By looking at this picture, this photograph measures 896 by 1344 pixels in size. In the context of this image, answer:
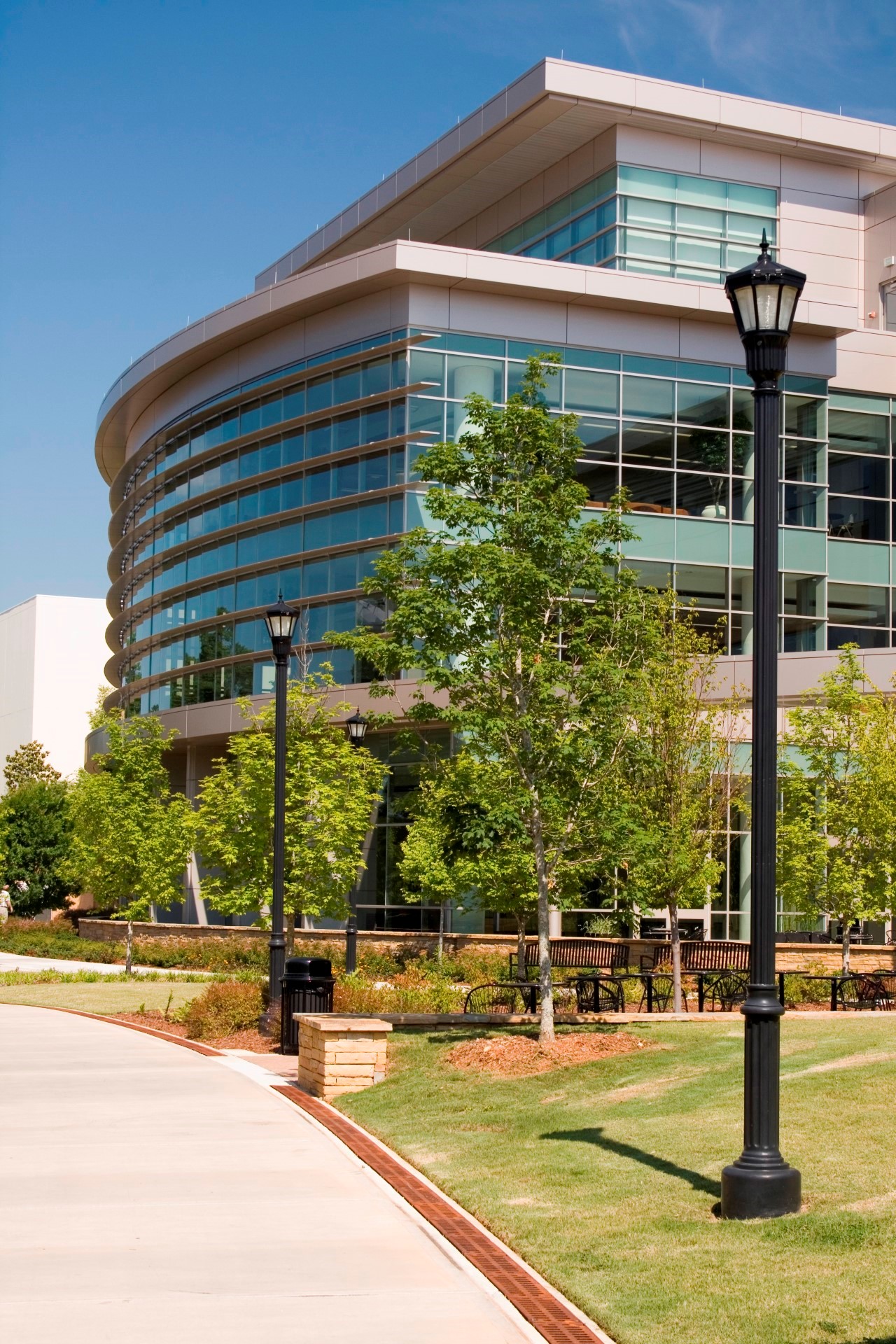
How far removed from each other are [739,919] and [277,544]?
15811 mm

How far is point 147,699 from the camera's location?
49.5 m

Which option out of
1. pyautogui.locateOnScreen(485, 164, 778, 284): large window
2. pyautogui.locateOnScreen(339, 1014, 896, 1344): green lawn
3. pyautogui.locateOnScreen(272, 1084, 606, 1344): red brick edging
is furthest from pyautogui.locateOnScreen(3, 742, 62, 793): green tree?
pyautogui.locateOnScreen(272, 1084, 606, 1344): red brick edging

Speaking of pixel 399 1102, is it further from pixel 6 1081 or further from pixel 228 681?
pixel 228 681

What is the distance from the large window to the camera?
4062 centimetres

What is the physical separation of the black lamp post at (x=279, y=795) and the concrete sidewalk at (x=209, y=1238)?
5.28 m

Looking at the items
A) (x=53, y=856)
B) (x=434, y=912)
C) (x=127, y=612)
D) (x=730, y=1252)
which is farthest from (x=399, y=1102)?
(x=53, y=856)

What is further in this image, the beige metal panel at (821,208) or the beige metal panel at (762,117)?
the beige metal panel at (821,208)

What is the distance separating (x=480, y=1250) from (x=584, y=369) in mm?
32523

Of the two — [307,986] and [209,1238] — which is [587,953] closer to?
[307,986]

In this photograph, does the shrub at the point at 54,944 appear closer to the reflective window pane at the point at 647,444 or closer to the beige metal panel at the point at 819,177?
the reflective window pane at the point at 647,444

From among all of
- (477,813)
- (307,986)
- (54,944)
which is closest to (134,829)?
(54,944)

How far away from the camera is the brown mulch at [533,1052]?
596 inches

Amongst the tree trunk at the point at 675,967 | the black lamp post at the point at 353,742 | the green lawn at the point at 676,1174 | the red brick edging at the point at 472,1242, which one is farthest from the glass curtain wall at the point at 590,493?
the red brick edging at the point at 472,1242

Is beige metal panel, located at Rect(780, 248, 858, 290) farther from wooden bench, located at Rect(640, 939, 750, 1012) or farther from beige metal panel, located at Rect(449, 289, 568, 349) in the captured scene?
wooden bench, located at Rect(640, 939, 750, 1012)
